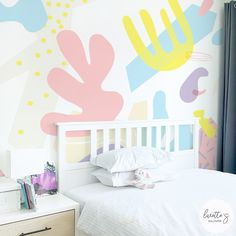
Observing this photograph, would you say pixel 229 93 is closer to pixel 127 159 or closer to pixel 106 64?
pixel 106 64

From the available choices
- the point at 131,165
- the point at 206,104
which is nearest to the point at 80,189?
the point at 131,165

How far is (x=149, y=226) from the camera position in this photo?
171 cm

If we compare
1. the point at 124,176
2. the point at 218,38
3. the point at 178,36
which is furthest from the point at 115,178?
the point at 218,38

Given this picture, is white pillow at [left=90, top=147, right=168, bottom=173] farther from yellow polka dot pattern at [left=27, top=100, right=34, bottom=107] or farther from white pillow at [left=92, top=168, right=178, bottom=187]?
yellow polka dot pattern at [left=27, top=100, right=34, bottom=107]

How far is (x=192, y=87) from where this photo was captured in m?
3.29

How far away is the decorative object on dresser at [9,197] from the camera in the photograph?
1.98 meters

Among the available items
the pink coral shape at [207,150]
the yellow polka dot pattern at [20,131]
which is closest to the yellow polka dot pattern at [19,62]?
the yellow polka dot pattern at [20,131]

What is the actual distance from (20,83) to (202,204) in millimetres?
1371

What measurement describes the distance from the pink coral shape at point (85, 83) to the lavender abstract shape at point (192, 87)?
0.74 metres

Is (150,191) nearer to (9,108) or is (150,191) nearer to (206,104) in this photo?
(9,108)

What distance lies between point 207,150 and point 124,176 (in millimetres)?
1345

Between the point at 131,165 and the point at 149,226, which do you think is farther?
the point at 131,165

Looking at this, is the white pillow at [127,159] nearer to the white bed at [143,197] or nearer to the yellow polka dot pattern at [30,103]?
the white bed at [143,197]

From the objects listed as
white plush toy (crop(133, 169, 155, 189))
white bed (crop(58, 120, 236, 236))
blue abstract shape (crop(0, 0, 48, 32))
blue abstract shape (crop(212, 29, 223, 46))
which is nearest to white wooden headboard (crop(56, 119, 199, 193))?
white bed (crop(58, 120, 236, 236))
